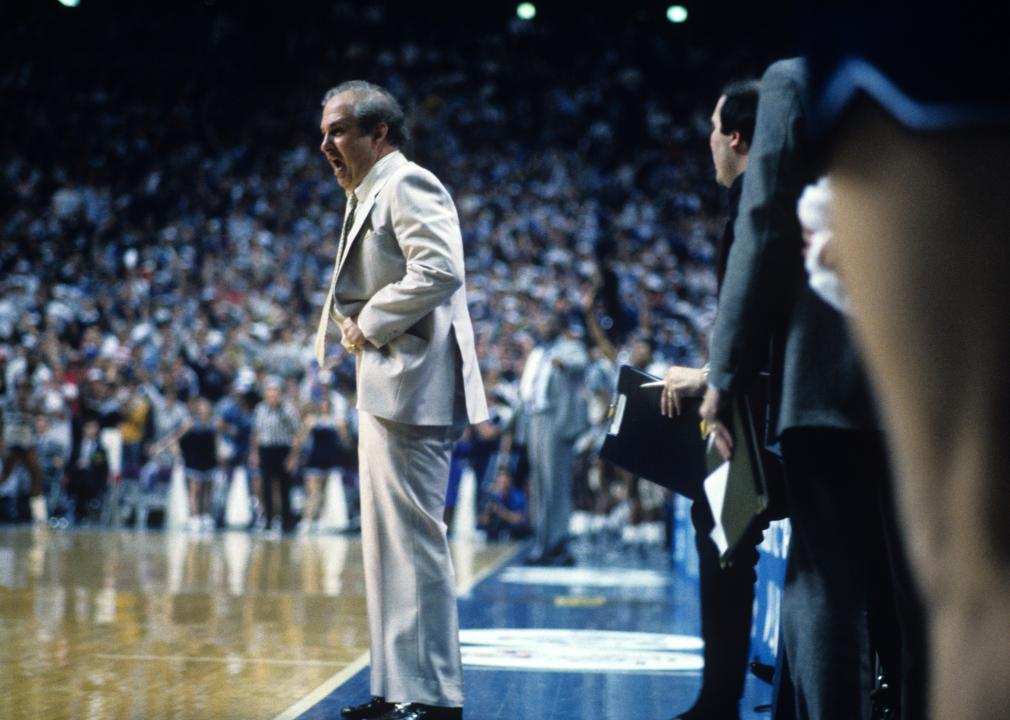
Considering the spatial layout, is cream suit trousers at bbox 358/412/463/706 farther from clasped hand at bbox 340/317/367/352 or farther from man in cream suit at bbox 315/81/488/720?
clasped hand at bbox 340/317/367/352

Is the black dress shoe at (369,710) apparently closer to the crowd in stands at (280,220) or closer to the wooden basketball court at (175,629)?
the wooden basketball court at (175,629)

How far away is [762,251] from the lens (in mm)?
2008

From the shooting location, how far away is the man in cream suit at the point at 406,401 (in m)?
3.17

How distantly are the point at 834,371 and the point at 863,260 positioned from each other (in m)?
0.82

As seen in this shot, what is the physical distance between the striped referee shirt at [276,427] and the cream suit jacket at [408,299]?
8.96m

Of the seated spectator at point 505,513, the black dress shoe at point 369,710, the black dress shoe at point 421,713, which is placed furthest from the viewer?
the seated spectator at point 505,513

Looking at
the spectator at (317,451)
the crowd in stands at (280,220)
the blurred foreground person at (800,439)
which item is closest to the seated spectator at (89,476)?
the crowd in stands at (280,220)

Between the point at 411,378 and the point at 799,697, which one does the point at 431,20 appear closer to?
the point at 411,378

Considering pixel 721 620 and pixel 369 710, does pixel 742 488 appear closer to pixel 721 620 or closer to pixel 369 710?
pixel 721 620

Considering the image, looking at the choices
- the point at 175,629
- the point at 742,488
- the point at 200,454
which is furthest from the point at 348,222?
the point at 200,454

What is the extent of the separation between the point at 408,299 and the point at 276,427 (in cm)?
928

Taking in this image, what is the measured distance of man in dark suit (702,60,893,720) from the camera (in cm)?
196

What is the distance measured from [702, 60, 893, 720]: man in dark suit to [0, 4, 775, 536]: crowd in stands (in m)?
7.08

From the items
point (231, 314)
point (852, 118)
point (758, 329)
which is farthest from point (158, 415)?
point (852, 118)
